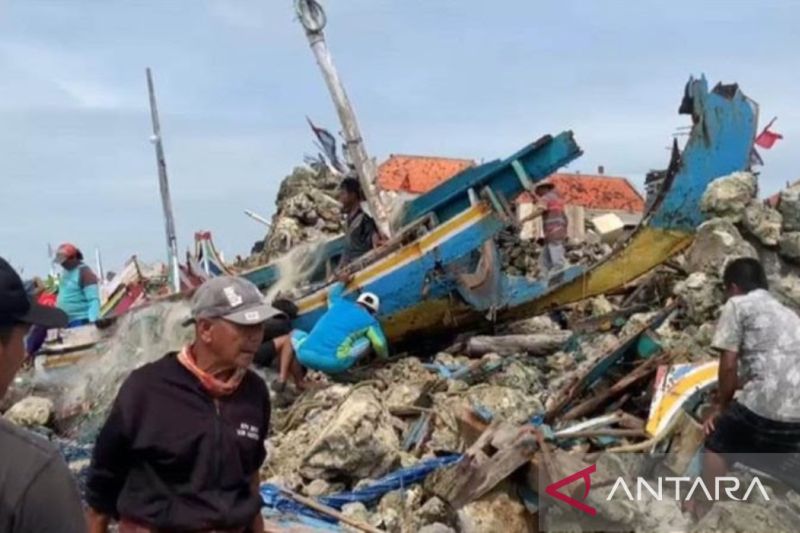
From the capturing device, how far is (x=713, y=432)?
5.08 m

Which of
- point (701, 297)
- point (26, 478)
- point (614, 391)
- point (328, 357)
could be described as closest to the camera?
point (26, 478)

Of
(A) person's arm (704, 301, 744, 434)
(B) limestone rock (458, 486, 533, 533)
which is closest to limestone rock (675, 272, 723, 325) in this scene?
(A) person's arm (704, 301, 744, 434)

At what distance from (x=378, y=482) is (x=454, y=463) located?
55 cm

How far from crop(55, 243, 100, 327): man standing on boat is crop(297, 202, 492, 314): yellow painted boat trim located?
9.81 feet

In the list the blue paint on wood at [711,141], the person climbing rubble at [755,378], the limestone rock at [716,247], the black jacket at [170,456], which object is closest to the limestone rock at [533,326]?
the blue paint on wood at [711,141]

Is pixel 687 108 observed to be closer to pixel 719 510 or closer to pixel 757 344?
pixel 757 344

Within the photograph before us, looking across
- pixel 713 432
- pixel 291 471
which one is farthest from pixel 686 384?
pixel 291 471

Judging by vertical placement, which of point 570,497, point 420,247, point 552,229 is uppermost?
point 552,229

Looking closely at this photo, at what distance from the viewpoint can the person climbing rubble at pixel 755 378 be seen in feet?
16.1

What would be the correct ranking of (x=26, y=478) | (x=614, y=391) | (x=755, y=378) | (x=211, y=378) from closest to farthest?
(x=26, y=478), (x=211, y=378), (x=755, y=378), (x=614, y=391)

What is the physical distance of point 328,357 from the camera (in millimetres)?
8125

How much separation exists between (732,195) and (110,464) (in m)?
6.63

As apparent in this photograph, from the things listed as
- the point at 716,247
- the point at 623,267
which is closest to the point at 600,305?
the point at 623,267

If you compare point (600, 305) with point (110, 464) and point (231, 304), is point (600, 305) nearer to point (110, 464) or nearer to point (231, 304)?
point (231, 304)
